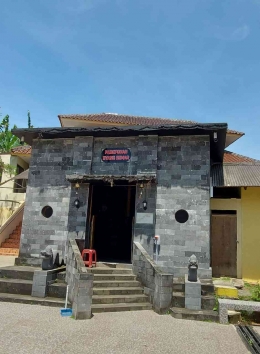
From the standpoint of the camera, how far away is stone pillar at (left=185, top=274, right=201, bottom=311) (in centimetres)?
710

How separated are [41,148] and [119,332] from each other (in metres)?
6.93

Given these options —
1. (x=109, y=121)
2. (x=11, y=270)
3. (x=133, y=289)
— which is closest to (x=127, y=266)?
(x=133, y=289)

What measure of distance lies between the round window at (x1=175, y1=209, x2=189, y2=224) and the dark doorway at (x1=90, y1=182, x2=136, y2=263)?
4.16 m

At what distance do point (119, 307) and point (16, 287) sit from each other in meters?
2.83

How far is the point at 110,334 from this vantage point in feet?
17.7

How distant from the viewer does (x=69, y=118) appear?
588 inches

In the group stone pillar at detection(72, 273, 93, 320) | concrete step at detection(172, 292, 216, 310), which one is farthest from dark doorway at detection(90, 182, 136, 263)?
stone pillar at detection(72, 273, 93, 320)

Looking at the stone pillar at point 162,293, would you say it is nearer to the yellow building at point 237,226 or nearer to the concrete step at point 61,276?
the concrete step at point 61,276

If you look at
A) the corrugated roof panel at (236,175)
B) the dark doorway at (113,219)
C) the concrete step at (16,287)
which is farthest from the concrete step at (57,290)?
the corrugated roof panel at (236,175)

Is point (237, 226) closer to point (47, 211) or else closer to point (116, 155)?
point (116, 155)

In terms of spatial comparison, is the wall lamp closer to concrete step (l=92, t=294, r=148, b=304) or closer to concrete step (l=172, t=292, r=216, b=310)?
concrete step (l=92, t=294, r=148, b=304)

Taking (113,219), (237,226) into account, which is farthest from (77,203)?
(237,226)

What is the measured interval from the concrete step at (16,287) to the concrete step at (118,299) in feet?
5.99

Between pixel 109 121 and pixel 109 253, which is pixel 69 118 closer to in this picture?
pixel 109 121
